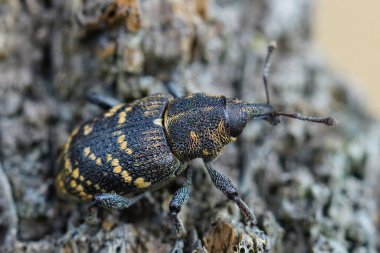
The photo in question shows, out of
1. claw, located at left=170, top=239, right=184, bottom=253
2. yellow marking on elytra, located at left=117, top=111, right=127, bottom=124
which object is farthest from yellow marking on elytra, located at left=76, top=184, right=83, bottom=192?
claw, located at left=170, top=239, right=184, bottom=253

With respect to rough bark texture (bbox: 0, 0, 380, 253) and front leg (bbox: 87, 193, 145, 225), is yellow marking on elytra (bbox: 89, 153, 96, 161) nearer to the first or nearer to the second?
front leg (bbox: 87, 193, 145, 225)

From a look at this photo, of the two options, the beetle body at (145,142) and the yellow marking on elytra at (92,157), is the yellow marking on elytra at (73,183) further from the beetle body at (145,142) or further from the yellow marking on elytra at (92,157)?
the yellow marking on elytra at (92,157)

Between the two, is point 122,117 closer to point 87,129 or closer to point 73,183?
point 87,129

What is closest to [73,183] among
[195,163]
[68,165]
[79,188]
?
[79,188]

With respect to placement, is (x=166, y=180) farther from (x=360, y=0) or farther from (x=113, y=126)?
(x=360, y=0)

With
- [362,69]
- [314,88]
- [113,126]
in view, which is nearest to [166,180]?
[113,126]

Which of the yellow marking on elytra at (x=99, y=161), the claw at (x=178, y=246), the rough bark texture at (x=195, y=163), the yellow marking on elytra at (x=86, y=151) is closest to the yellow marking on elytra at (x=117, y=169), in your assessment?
the yellow marking on elytra at (x=99, y=161)
